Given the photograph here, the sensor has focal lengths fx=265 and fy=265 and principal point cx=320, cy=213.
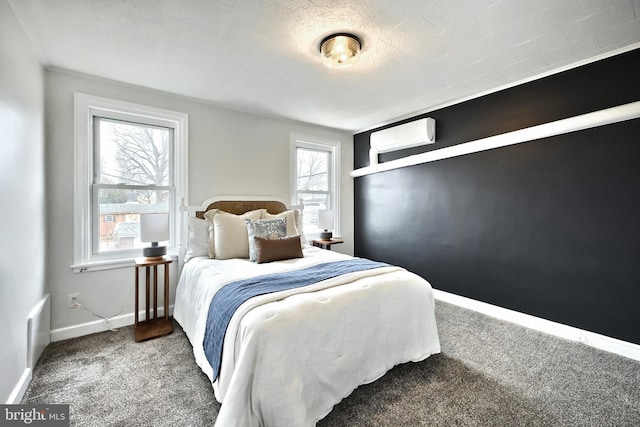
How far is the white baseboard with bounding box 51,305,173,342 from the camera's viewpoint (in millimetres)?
2377

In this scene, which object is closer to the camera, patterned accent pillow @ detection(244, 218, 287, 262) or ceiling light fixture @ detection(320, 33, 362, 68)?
ceiling light fixture @ detection(320, 33, 362, 68)

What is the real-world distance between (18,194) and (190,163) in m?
1.47

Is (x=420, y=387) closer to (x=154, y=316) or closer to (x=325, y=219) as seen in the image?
(x=325, y=219)

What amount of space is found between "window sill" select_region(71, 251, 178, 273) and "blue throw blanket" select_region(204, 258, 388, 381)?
154 cm

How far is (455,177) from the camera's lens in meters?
3.19

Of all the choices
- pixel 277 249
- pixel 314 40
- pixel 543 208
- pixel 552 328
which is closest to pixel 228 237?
pixel 277 249

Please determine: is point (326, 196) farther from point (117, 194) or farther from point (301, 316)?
point (301, 316)

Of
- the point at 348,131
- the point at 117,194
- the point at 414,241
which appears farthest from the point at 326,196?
the point at 117,194

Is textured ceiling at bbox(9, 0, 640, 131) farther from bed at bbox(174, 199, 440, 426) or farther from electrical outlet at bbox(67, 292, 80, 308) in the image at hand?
electrical outlet at bbox(67, 292, 80, 308)

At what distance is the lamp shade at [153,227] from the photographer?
2471 mm

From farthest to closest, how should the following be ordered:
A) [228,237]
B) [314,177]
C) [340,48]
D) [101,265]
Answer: [314,177] < [228,237] < [101,265] < [340,48]

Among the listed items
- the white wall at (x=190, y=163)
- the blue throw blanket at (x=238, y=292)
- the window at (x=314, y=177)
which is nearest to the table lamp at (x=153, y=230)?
the white wall at (x=190, y=163)

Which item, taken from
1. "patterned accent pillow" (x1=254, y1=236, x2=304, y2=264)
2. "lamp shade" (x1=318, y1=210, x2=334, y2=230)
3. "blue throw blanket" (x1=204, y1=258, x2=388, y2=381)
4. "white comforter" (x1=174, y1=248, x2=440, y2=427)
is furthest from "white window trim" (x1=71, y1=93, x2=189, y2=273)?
"lamp shade" (x1=318, y1=210, x2=334, y2=230)

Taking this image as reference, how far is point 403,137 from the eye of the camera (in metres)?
3.54
